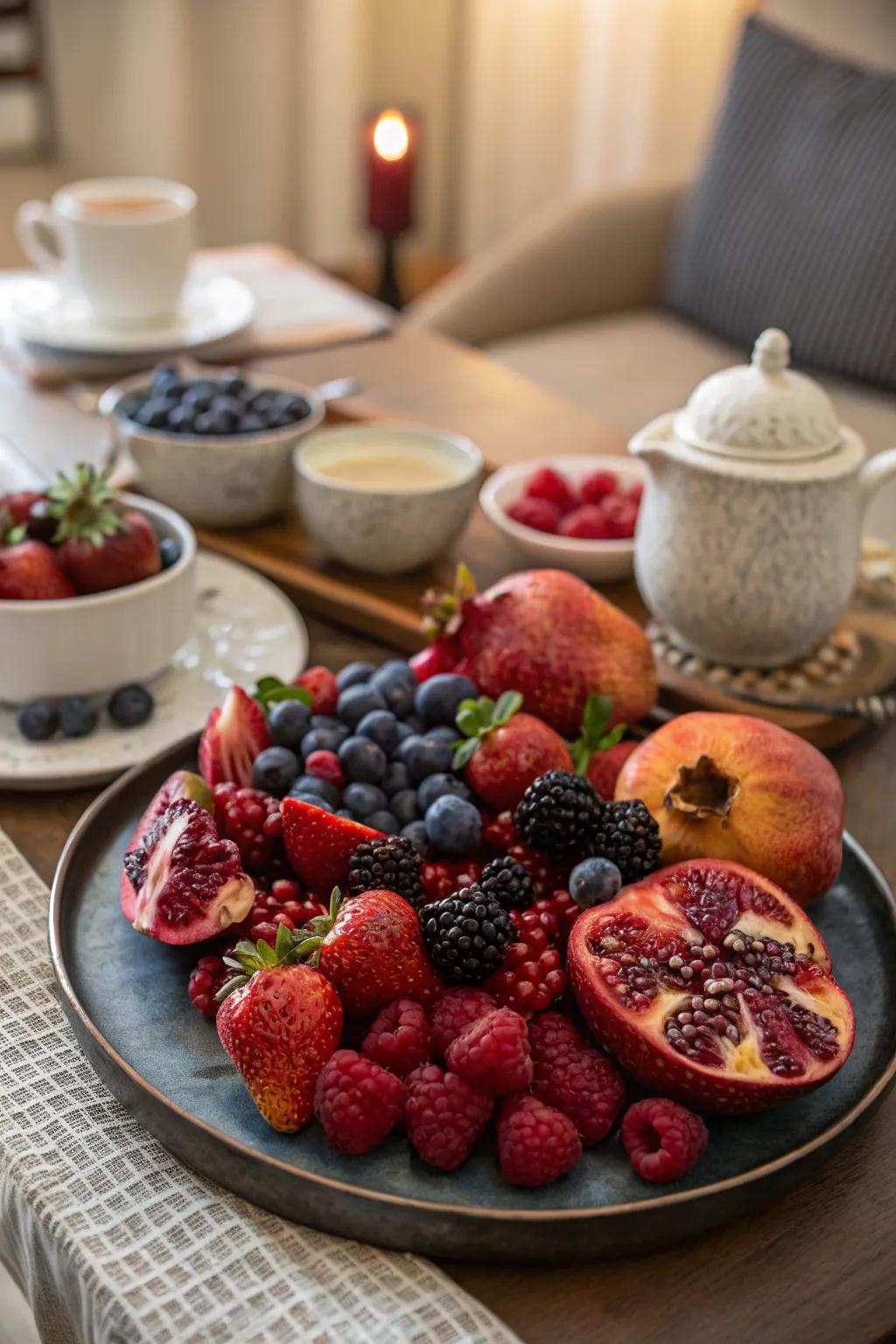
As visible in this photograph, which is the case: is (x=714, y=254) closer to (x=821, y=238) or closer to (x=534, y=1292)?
(x=821, y=238)

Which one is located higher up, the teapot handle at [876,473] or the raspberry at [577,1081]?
the teapot handle at [876,473]

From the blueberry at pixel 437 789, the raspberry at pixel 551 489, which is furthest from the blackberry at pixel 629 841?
the raspberry at pixel 551 489

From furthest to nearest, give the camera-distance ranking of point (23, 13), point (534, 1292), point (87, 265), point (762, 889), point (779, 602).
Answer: point (23, 13)
point (87, 265)
point (779, 602)
point (762, 889)
point (534, 1292)

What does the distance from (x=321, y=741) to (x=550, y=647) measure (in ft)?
0.66

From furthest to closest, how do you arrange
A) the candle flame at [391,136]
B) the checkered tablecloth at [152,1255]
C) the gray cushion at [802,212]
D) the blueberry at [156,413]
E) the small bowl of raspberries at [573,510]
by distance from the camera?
the candle flame at [391,136] < the gray cushion at [802,212] < the blueberry at [156,413] < the small bowl of raspberries at [573,510] < the checkered tablecloth at [152,1255]

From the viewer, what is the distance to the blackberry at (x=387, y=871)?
2.72ft

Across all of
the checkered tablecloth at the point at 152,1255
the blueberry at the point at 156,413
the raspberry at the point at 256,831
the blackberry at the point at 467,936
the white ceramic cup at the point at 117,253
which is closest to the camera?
the checkered tablecloth at the point at 152,1255

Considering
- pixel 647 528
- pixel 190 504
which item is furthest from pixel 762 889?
pixel 190 504

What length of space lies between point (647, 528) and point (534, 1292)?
71 cm

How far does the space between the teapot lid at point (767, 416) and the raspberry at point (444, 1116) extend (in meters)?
0.63

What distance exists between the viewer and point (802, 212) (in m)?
2.52

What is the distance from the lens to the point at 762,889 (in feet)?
2.71

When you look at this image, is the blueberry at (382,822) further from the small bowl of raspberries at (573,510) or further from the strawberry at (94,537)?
the small bowl of raspberries at (573,510)

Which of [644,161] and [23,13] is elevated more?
[23,13]
